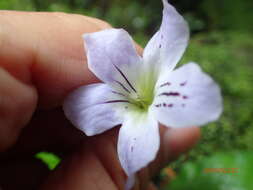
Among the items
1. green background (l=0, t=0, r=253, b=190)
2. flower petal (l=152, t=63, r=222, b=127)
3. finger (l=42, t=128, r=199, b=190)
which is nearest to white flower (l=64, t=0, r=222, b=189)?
flower petal (l=152, t=63, r=222, b=127)

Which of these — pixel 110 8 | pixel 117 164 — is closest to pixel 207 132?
pixel 117 164

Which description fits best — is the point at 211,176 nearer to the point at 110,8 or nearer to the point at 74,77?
the point at 74,77

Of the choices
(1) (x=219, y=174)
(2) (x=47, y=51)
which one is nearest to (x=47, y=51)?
(2) (x=47, y=51)

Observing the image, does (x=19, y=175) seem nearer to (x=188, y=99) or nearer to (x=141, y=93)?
(x=141, y=93)

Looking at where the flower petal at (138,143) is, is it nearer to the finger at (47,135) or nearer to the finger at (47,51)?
the finger at (47,51)

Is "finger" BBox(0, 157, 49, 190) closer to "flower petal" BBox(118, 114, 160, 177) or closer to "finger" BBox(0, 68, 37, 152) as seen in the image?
"finger" BBox(0, 68, 37, 152)
